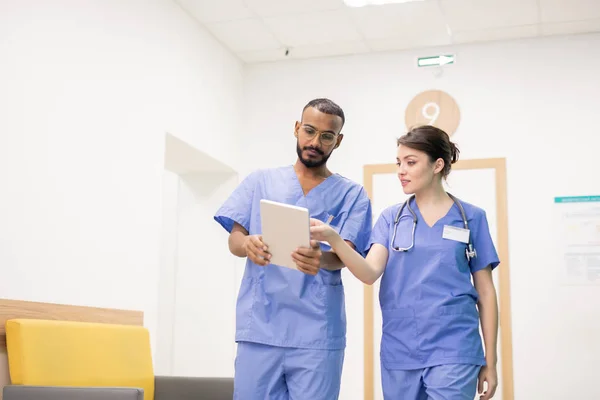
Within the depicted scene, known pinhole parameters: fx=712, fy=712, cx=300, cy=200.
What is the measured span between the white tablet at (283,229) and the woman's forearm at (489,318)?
68cm

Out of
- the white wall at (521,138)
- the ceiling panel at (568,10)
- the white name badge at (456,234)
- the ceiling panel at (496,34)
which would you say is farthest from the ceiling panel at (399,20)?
the white name badge at (456,234)

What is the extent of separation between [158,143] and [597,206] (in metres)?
2.79

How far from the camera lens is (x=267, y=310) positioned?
2.16 m

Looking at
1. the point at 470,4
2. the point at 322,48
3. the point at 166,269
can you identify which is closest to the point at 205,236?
the point at 166,269

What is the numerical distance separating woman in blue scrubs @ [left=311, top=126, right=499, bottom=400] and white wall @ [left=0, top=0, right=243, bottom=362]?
1.50 metres

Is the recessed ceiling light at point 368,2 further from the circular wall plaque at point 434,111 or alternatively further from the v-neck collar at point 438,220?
the v-neck collar at point 438,220

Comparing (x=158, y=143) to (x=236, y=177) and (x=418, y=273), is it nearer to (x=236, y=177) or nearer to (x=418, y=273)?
(x=236, y=177)

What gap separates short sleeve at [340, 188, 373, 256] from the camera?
2.27 m

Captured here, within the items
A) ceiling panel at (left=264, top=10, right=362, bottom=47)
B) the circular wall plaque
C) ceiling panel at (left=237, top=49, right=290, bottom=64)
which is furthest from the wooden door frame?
ceiling panel at (left=237, top=49, right=290, bottom=64)

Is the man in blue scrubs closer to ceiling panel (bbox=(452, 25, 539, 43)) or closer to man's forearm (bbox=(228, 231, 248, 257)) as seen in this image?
man's forearm (bbox=(228, 231, 248, 257))

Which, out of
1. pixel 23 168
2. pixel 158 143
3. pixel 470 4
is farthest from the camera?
pixel 470 4

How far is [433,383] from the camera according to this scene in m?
2.13

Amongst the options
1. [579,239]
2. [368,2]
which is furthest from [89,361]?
[579,239]

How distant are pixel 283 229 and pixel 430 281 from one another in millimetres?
551
